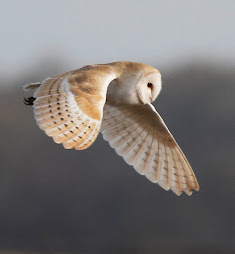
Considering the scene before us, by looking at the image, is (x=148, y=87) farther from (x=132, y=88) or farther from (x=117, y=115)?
(x=117, y=115)

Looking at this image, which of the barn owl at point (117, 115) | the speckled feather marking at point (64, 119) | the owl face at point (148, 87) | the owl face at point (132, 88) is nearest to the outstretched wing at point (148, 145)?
the barn owl at point (117, 115)

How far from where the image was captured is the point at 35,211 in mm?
48750

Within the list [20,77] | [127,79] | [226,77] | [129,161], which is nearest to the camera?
[127,79]

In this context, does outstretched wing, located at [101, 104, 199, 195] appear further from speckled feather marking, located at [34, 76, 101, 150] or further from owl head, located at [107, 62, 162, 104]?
speckled feather marking, located at [34, 76, 101, 150]

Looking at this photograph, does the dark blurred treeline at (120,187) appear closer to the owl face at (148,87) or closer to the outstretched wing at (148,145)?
the outstretched wing at (148,145)

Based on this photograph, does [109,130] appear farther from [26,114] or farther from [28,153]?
[28,153]

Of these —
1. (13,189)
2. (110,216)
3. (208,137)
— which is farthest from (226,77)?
(13,189)

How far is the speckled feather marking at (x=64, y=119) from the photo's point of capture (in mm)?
7164

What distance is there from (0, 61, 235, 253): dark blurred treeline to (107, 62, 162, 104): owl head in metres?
31.1

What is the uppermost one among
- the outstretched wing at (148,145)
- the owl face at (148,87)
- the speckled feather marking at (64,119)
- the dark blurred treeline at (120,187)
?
the speckled feather marking at (64,119)

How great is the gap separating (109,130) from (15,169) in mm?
40314

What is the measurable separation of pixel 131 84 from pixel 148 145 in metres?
1.24

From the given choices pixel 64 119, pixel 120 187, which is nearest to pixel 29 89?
pixel 64 119

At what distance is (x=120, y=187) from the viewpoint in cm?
4400
